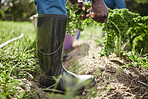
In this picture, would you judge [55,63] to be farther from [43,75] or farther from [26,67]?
[26,67]

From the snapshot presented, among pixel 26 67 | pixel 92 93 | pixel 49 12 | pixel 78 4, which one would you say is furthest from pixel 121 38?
pixel 26 67

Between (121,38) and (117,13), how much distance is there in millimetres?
281

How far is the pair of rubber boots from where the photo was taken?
1.19 m

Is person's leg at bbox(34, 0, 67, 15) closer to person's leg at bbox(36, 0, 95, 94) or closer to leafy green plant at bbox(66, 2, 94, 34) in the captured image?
person's leg at bbox(36, 0, 95, 94)

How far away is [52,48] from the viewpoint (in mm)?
1219

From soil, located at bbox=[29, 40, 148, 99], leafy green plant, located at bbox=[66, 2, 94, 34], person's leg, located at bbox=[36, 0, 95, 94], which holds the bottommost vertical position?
soil, located at bbox=[29, 40, 148, 99]

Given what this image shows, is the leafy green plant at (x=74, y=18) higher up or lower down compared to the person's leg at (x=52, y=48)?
higher up

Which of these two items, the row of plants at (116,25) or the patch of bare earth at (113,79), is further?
the row of plants at (116,25)

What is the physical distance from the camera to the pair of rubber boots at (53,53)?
3.91 feet

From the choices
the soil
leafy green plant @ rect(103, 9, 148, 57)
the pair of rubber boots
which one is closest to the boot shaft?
the pair of rubber boots

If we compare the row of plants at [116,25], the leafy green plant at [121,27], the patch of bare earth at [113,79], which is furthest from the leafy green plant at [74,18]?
the patch of bare earth at [113,79]

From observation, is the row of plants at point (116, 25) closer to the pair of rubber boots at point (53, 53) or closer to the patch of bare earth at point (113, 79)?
the patch of bare earth at point (113, 79)

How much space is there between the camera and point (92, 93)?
1.26 m

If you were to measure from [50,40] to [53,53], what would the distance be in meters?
0.11
